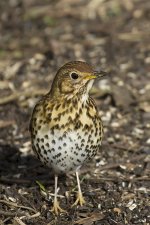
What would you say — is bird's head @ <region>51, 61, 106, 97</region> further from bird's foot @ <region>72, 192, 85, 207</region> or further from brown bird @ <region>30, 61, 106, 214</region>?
bird's foot @ <region>72, 192, 85, 207</region>

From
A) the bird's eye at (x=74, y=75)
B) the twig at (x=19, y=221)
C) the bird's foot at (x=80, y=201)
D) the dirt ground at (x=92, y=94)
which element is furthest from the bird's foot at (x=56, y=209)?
the bird's eye at (x=74, y=75)

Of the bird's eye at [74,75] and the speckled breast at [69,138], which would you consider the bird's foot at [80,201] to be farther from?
the bird's eye at [74,75]

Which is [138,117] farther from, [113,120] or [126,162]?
[126,162]

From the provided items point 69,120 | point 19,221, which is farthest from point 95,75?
point 19,221

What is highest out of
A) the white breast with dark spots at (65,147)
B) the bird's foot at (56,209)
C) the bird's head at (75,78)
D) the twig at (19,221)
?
the bird's head at (75,78)

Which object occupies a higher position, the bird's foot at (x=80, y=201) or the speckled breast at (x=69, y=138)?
the speckled breast at (x=69, y=138)

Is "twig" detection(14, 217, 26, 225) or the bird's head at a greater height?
the bird's head

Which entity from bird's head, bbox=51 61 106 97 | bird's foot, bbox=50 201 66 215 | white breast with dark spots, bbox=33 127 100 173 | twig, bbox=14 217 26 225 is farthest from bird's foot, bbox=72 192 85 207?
bird's head, bbox=51 61 106 97

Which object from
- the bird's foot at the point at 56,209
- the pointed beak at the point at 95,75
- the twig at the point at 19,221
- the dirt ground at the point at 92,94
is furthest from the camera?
the dirt ground at the point at 92,94

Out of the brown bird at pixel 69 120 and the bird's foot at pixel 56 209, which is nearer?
the brown bird at pixel 69 120

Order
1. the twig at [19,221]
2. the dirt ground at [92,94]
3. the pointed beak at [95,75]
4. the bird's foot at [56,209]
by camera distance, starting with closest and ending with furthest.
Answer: the pointed beak at [95,75]
the twig at [19,221]
the bird's foot at [56,209]
the dirt ground at [92,94]
